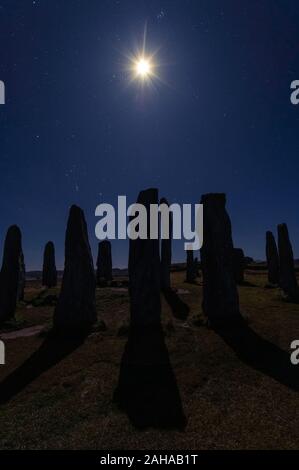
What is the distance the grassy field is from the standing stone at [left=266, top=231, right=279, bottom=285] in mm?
17284

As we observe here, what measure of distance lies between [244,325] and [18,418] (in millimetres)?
9825

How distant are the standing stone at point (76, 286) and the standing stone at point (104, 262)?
1885 cm

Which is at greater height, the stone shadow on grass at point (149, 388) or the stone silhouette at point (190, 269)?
the stone silhouette at point (190, 269)

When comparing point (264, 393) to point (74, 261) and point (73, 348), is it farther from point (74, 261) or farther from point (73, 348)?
point (74, 261)

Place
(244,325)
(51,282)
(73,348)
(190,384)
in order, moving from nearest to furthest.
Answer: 1. (190,384)
2. (73,348)
3. (244,325)
4. (51,282)

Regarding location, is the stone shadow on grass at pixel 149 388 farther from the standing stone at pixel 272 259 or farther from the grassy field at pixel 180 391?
the standing stone at pixel 272 259

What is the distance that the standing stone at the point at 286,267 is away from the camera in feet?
66.8

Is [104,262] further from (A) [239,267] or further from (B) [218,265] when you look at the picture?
(B) [218,265]

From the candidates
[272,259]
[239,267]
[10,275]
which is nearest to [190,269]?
[239,267]

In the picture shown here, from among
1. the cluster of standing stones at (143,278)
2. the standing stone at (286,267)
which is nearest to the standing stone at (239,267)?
the standing stone at (286,267)
